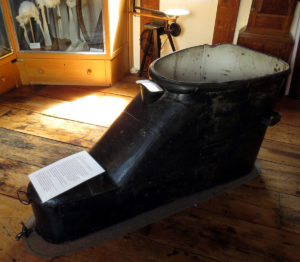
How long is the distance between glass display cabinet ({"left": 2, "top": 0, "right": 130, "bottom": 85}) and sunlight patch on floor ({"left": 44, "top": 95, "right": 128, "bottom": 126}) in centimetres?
28

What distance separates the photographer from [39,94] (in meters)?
2.33

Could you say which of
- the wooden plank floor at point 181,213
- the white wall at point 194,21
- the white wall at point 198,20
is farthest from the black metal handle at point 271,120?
the white wall at point 194,21

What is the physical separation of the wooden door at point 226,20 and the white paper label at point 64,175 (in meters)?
1.69

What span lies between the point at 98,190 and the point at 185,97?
473mm

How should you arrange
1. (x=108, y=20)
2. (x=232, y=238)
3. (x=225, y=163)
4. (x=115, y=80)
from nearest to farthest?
1. (x=232, y=238)
2. (x=225, y=163)
3. (x=108, y=20)
4. (x=115, y=80)

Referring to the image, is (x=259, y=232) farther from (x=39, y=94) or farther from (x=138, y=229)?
(x=39, y=94)

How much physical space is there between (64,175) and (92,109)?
1.04 metres

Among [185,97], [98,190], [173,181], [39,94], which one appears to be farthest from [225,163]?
[39,94]

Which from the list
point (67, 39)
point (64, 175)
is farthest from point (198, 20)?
point (64, 175)

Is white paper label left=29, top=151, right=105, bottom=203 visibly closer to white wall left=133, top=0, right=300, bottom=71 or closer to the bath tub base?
the bath tub base

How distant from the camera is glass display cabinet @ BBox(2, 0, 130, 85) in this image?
89.6 inches

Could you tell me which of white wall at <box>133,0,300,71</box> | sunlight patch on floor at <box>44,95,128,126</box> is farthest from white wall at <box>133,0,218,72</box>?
sunlight patch on floor at <box>44,95,128,126</box>

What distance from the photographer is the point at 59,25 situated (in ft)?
7.79

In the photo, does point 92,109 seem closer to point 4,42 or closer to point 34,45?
point 34,45
